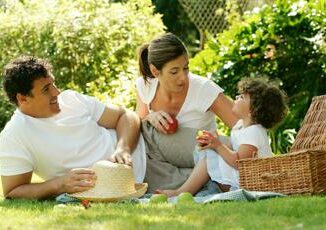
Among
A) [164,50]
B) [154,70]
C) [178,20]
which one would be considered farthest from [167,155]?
[178,20]

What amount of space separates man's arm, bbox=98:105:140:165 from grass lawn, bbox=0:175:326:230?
854 mm

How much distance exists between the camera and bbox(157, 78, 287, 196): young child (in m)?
5.67

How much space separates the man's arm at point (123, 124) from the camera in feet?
19.3

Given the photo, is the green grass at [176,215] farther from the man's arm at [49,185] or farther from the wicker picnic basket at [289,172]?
the man's arm at [49,185]

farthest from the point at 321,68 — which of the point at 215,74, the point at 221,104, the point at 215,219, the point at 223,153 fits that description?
the point at 215,219

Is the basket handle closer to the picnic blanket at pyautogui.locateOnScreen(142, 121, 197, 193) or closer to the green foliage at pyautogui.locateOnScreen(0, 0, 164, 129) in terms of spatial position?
the picnic blanket at pyautogui.locateOnScreen(142, 121, 197, 193)

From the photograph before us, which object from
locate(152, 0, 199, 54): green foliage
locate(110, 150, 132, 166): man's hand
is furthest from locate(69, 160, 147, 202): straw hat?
locate(152, 0, 199, 54): green foliage

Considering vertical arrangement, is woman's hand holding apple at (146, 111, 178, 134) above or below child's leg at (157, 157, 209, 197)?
above

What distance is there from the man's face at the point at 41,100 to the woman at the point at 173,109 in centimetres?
76

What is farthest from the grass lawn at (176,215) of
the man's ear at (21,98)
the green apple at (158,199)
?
the man's ear at (21,98)

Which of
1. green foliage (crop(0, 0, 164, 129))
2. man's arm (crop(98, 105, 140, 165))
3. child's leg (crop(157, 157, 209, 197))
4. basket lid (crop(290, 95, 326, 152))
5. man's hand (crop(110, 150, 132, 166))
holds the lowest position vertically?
green foliage (crop(0, 0, 164, 129))

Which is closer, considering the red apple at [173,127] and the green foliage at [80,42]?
the red apple at [173,127]

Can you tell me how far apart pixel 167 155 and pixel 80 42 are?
3.92 metres

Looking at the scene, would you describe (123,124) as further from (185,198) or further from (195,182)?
(185,198)
